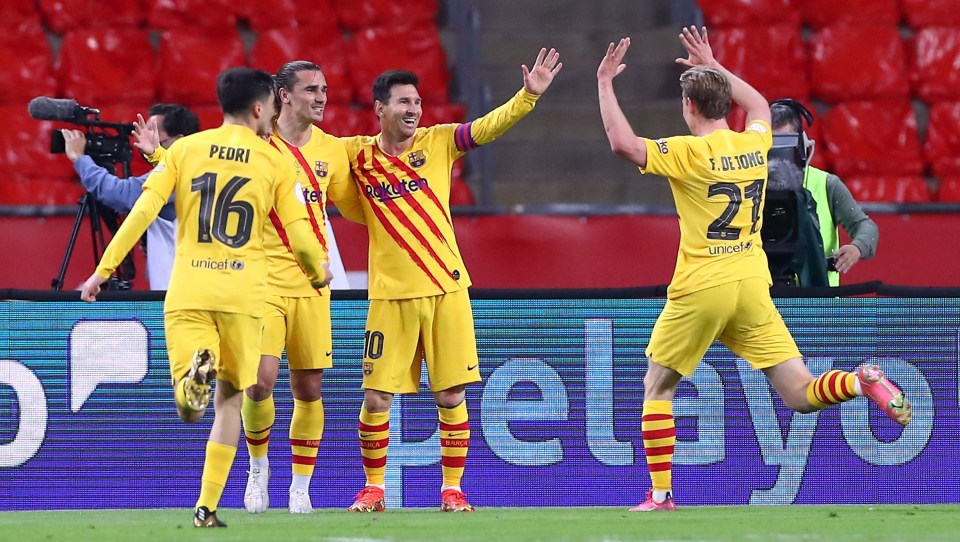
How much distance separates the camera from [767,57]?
41.7 ft

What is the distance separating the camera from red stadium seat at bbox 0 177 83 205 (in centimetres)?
1167

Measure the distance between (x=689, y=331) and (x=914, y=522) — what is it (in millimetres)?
1238

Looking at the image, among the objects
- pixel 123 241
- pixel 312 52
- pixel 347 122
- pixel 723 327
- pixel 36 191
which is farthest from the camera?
pixel 312 52

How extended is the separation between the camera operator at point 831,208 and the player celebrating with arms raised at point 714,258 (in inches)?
52.5

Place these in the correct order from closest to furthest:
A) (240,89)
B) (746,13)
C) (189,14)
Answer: (240,89), (189,14), (746,13)

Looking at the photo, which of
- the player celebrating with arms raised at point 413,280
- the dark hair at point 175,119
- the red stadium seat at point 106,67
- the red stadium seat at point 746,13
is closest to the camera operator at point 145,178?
the dark hair at point 175,119

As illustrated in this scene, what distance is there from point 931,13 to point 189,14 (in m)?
6.10

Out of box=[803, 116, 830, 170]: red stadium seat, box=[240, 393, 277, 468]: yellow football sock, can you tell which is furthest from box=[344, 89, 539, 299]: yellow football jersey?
box=[803, 116, 830, 170]: red stadium seat

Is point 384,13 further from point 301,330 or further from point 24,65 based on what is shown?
point 301,330

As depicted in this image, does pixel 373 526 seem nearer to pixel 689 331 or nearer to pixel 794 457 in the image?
pixel 689 331

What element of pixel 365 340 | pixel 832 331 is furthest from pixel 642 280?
pixel 365 340

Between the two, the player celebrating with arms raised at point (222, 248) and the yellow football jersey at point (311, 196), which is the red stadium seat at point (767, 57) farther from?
the player celebrating with arms raised at point (222, 248)

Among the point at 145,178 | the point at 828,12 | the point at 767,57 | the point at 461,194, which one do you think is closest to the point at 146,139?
the point at 145,178

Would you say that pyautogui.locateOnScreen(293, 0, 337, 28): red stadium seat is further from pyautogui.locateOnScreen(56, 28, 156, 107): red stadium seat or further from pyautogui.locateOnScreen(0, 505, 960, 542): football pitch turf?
pyautogui.locateOnScreen(0, 505, 960, 542): football pitch turf
